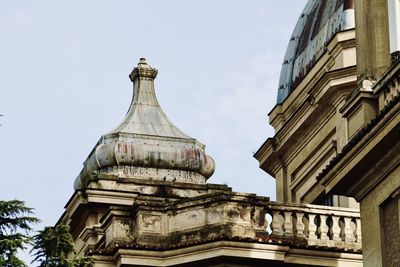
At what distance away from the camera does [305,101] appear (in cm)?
4656

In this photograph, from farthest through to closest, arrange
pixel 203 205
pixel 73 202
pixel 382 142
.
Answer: pixel 73 202 < pixel 203 205 < pixel 382 142

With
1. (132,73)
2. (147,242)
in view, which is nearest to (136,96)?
(132,73)

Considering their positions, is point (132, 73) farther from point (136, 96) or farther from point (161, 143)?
point (161, 143)

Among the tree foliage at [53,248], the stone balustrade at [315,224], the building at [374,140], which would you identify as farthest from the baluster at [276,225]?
the tree foliage at [53,248]

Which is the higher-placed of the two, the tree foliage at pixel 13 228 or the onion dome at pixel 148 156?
the onion dome at pixel 148 156

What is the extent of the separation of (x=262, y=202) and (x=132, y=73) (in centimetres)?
1467

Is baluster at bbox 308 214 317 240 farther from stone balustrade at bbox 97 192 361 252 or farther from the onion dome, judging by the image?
the onion dome

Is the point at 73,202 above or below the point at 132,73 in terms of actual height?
below

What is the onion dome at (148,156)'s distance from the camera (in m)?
45.6

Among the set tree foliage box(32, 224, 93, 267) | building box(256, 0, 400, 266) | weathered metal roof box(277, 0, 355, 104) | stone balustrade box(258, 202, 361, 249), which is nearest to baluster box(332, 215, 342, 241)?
stone balustrade box(258, 202, 361, 249)

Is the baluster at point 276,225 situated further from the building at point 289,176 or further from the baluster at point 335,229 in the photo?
the baluster at point 335,229

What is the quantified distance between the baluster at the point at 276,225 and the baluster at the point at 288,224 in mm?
109

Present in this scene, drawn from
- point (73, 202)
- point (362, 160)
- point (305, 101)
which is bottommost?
point (362, 160)

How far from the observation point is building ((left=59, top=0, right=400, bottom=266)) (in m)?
31.2
